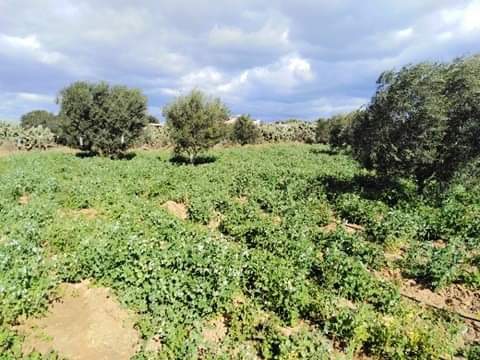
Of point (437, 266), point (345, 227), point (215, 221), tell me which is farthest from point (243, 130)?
point (437, 266)

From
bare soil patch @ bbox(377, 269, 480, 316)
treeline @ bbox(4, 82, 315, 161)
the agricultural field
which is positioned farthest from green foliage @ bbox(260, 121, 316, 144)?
bare soil patch @ bbox(377, 269, 480, 316)

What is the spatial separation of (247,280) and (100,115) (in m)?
26.6

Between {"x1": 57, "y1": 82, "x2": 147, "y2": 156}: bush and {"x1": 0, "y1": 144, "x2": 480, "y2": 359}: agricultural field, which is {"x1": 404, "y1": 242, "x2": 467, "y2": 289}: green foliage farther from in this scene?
{"x1": 57, "y1": 82, "x2": 147, "y2": 156}: bush

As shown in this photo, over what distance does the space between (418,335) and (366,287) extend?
1632 millimetres

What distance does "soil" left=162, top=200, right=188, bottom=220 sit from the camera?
41.3ft

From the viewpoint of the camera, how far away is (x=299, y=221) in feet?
35.7

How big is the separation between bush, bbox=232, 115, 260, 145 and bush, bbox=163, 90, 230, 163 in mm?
20026

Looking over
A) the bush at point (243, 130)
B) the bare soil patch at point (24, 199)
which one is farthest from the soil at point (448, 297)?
the bush at point (243, 130)

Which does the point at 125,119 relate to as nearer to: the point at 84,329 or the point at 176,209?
the point at 176,209

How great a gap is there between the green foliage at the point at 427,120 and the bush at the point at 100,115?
2281 cm

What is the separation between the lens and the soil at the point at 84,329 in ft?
17.6

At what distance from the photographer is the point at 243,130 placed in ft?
153

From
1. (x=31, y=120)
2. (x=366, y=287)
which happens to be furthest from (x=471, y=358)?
(x=31, y=120)

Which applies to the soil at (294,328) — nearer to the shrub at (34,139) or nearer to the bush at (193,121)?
the bush at (193,121)
